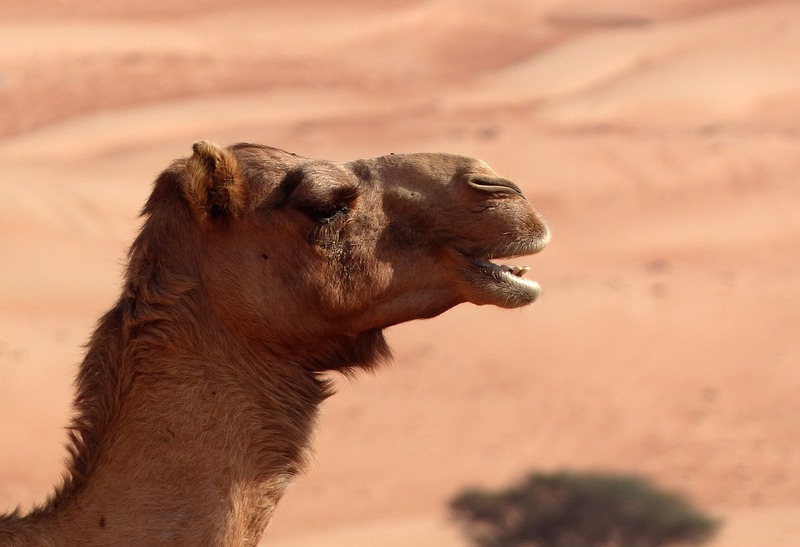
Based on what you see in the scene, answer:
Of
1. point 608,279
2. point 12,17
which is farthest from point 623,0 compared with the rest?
point 608,279

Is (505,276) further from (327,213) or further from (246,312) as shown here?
(246,312)

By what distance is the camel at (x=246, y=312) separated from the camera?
4.11 meters

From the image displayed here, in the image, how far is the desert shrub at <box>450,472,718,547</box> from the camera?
12695 millimetres

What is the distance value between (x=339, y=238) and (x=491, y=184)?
569mm

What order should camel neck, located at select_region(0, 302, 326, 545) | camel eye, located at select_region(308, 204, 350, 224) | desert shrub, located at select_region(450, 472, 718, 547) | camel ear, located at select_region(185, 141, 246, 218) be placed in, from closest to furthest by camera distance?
1. camel neck, located at select_region(0, 302, 326, 545)
2. camel ear, located at select_region(185, 141, 246, 218)
3. camel eye, located at select_region(308, 204, 350, 224)
4. desert shrub, located at select_region(450, 472, 718, 547)

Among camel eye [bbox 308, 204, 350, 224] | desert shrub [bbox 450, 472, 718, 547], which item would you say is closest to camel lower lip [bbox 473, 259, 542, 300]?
camel eye [bbox 308, 204, 350, 224]

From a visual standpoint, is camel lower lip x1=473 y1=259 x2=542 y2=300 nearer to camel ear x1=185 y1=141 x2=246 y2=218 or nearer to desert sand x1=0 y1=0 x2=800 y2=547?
desert sand x1=0 y1=0 x2=800 y2=547

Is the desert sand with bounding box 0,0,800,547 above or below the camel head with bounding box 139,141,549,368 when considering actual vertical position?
above

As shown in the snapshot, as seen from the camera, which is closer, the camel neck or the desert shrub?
the camel neck

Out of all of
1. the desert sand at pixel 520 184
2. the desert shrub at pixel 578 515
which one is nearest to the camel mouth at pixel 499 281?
the desert sand at pixel 520 184

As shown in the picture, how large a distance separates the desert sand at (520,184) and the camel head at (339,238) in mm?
520

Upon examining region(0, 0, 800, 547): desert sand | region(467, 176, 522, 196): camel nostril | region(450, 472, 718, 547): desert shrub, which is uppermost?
region(0, 0, 800, 547): desert sand

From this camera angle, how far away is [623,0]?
44.5 metres

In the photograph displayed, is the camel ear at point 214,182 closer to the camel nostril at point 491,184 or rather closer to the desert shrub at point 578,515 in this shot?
the camel nostril at point 491,184
